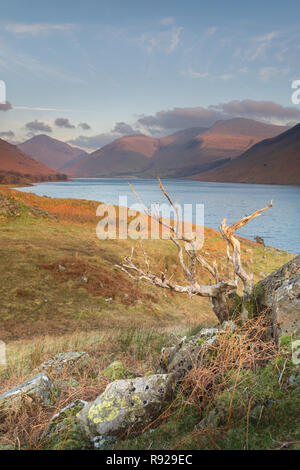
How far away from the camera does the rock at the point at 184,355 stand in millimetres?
3736

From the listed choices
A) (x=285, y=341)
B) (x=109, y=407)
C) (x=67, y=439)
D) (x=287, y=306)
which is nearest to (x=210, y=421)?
A: (x=109, y=407)

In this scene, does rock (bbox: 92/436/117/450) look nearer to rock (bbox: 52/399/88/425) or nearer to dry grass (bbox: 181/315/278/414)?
rock (bbox: 52/399/88/425)

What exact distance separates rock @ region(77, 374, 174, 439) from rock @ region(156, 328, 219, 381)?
463mm

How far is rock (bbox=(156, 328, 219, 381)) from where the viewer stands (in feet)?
12.3

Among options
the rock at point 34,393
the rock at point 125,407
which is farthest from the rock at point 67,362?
the rock at point 125,407

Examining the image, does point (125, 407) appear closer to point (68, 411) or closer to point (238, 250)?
point (68, 411)

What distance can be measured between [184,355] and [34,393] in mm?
1955

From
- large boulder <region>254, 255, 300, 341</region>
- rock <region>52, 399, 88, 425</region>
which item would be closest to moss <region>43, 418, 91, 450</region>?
rock <region>52, 399, 88, 425</region>

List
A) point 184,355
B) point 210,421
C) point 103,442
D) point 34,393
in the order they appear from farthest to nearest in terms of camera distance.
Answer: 1. point 184,355
2. point 34,393
3. point 103,442
4. point 210,421

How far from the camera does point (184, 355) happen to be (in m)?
3.96

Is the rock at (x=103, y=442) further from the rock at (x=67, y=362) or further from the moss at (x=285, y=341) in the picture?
the rock at (x=67, y=362)
